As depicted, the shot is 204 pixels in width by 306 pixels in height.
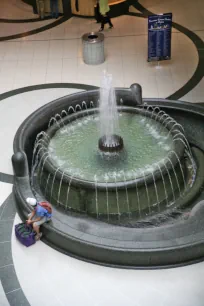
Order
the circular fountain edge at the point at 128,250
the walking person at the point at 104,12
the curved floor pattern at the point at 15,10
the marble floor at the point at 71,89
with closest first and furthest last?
the marble floor at the point at 71,89 → the circular fountain edge at the point at 128,250 → the walking person at the point at 104,12 → the curved floor pattern at the point at 15,10

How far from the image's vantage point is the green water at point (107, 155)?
7477 mm

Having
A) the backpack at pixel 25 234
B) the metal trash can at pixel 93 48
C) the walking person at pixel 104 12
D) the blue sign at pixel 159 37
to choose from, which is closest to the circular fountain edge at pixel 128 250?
the backpack at pixel 25 234

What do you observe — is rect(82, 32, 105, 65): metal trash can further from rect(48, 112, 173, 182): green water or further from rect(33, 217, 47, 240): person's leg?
rect(33, 217, 47, 240): person's leg

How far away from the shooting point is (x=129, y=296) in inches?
242

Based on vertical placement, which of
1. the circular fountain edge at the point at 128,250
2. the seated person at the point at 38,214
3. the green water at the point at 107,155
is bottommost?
the circular fountain edge at the point at 128,250

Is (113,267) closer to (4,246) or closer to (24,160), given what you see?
(4,246)

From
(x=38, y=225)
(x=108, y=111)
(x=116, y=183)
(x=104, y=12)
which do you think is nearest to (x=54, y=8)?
(x=104, y=12)

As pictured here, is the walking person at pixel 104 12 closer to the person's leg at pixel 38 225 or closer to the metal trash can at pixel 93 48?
the metal trash can at pixel 93 48

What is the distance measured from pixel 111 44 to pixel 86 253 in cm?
731

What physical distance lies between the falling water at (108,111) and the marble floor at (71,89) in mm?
1771

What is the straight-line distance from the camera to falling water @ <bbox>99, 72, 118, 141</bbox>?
8391mm

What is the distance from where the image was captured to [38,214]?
6.64 meters

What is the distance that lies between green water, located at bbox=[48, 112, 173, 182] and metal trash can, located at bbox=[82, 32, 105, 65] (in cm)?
324

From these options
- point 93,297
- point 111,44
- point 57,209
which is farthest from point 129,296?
point 111,44
